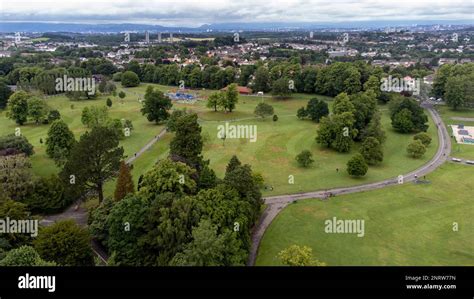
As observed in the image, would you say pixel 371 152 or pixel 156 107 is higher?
pixel 156 107

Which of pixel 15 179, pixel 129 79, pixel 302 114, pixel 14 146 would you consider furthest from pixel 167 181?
pixel 129 79

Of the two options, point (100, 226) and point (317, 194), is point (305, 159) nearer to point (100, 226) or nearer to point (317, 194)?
point (317, 194)

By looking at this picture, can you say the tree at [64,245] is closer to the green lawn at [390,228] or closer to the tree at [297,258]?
the green lawn at [390,228]

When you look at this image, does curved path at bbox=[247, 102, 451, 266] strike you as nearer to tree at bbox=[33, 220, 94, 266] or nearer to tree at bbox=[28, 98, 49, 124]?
tree at bbox=[33, 220, 94, 266]

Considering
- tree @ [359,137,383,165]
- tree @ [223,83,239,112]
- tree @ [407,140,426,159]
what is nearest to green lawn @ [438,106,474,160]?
tree @ [407,140,426,159]

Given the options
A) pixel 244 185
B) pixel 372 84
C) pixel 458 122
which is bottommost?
pixel 244 185
